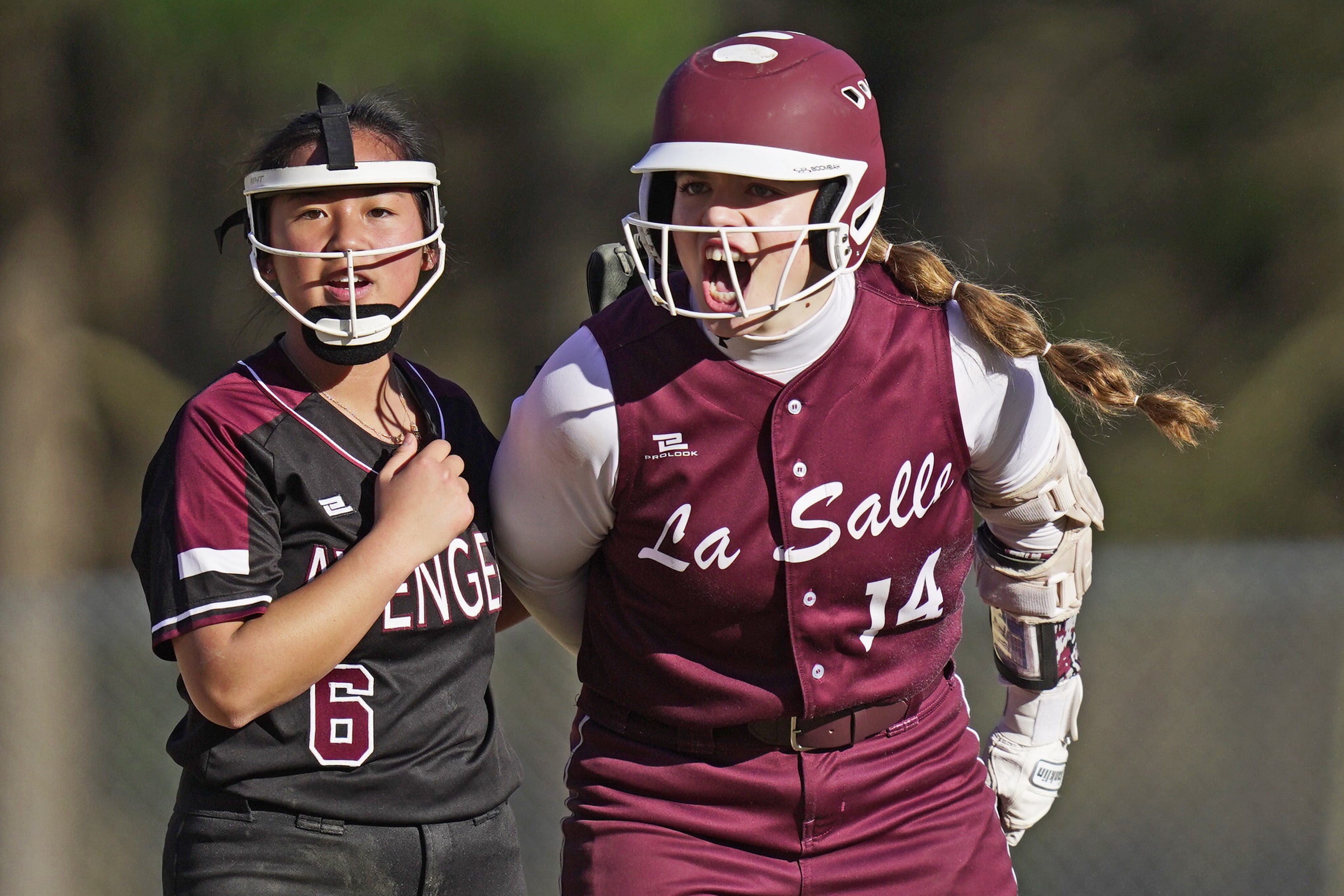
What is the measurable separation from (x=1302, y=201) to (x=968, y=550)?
2.50m

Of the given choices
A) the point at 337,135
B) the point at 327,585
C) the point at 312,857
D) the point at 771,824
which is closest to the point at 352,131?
the point at 337,135

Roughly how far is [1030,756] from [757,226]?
3.57 feet

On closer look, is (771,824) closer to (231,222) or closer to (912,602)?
(912,602)

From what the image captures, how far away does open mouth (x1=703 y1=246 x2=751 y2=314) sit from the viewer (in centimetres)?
169

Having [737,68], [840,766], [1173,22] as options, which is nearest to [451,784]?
[840,766]

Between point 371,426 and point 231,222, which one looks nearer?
point 371,426

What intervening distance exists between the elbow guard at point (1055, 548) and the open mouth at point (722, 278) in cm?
55

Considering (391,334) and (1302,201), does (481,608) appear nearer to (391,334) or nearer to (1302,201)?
(391,334)

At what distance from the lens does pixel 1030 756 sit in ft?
7.38

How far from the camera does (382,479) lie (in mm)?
1751

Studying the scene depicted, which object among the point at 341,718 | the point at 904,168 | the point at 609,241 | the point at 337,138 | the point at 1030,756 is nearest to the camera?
the point at 341,718

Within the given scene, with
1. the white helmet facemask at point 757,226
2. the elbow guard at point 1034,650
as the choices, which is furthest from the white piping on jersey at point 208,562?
the elbow guard at point 1034,650

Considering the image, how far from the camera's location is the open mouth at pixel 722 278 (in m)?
1.69

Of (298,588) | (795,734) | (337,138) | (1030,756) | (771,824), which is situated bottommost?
(1030,756)
